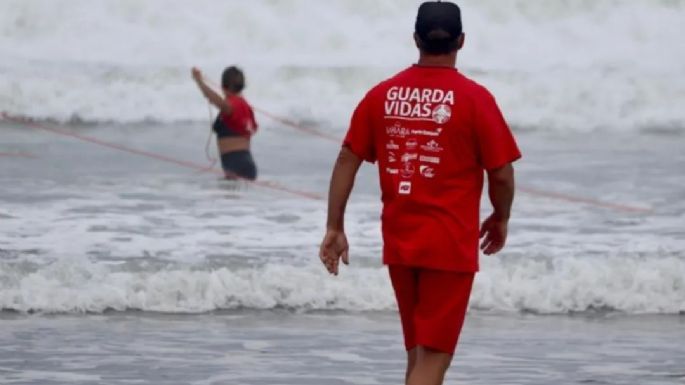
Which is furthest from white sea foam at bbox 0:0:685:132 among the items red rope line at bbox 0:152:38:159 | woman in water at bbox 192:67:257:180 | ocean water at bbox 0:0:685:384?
woman in water at bbox 192:67:257:180

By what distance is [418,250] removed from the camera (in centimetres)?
547

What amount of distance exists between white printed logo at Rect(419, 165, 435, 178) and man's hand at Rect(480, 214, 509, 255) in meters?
0.26

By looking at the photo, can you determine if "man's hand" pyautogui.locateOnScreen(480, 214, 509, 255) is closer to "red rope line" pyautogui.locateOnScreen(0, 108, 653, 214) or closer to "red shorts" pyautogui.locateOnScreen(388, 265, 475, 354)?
"red shorts" pyautogui.locateOnScreen(388, 265, 475, 354)

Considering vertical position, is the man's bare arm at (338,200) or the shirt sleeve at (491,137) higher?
the shirt sleeve at (491,137)

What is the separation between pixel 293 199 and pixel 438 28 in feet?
33.4

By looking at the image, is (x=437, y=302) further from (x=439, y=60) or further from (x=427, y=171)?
(x=439, y=60)

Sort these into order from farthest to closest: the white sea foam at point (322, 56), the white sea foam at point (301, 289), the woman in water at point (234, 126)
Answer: the white sea foam at point (322, 56)
the woman in water at point (234, 126)
the white sea foam at point (301, 289)

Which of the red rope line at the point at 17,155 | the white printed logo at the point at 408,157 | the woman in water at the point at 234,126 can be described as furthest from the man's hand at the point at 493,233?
the red rope line at the point at 17,155

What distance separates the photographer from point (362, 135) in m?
5.57

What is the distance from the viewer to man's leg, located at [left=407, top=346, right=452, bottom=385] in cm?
555

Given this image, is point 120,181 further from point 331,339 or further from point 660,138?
point 331,339

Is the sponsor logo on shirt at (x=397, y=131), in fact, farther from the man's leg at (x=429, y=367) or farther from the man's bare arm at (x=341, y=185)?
the man's leg at (x=429, y=367)

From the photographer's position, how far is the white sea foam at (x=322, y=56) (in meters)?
21.2

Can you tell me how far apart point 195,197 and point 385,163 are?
984 centimetres
